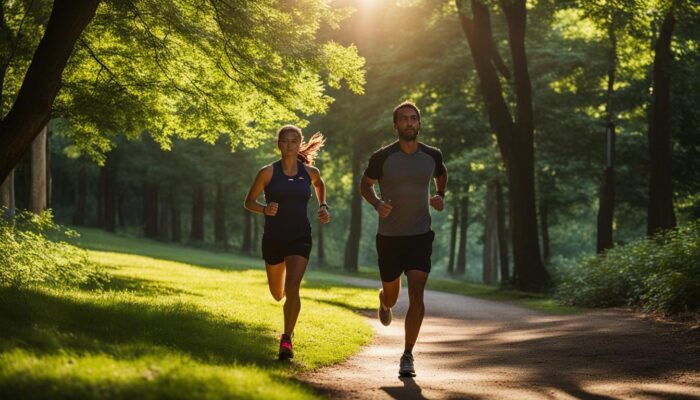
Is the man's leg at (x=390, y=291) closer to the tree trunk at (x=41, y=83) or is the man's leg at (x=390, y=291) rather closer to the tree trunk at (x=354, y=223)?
the tree trunk at (x=41, y=83)

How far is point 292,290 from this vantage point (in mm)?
8523

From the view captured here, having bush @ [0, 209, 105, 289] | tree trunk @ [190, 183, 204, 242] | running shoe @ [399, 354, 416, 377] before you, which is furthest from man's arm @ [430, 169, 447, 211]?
tree trunk @ [190, 183, 204, 242]

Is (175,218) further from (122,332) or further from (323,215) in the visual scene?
(122,332)

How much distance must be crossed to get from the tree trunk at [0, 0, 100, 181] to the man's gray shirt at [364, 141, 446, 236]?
4869mm

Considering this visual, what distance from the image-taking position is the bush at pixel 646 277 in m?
13.7

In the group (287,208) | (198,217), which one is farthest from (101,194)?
(287,208)

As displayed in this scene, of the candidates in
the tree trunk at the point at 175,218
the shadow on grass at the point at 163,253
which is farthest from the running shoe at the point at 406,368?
the tree trunk at the point at 175,218

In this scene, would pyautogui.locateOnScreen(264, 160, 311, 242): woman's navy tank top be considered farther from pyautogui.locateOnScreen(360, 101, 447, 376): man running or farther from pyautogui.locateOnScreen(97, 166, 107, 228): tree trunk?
pyautogui.locateOnScreen(97, 166, 107, 228): tree trunk

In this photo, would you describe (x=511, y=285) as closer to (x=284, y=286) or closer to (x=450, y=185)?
(x=450, y=185)

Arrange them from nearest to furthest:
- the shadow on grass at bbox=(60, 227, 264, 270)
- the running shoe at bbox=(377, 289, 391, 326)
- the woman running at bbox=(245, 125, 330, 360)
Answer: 1. the woman running at bbox=(245, 125, 330, 360)
2. the running shoe at bbox=(377, 289, 391, 326)
3. the shadow on grass at bbox=(60, 227, 264, 270)

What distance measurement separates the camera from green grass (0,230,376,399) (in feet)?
17.5

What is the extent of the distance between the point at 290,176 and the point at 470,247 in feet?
318

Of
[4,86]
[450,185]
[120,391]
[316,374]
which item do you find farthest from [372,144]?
[120,391]

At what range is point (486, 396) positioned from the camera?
7.07 m
